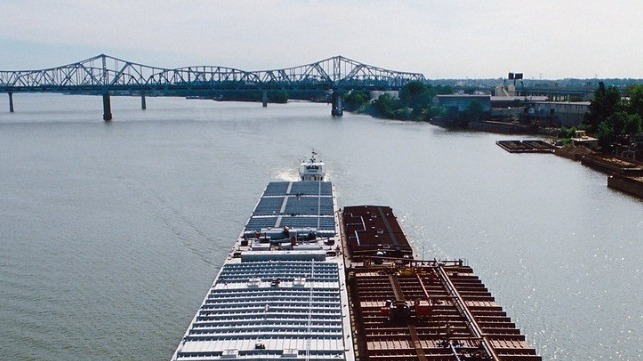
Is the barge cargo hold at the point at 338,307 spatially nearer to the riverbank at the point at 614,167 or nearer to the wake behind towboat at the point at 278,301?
the wake behind towboat at the point at 278,301

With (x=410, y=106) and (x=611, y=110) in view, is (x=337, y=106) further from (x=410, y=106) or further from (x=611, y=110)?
(x=611, y=110)

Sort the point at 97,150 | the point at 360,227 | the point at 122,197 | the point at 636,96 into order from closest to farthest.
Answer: the point at 360,227
the point at 122,197
the point at 97,150
the point at 636,96

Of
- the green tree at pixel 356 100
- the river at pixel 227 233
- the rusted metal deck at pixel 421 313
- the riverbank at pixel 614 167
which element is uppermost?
the green tree at pixel 356 100

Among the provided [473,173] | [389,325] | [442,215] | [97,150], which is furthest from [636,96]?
[389,325]

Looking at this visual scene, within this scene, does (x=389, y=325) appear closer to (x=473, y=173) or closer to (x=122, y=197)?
(x=122, y=197)

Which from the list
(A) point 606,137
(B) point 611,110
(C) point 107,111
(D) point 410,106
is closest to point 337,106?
(D) point 410,106

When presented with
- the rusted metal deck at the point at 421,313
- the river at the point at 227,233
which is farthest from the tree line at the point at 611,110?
the rusted metal deck at the point at 421,313

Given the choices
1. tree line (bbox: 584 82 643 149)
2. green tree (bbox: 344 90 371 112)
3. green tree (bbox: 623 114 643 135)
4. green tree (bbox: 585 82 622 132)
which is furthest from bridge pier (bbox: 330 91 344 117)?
green tree (bbox: 623 114 643 135)
